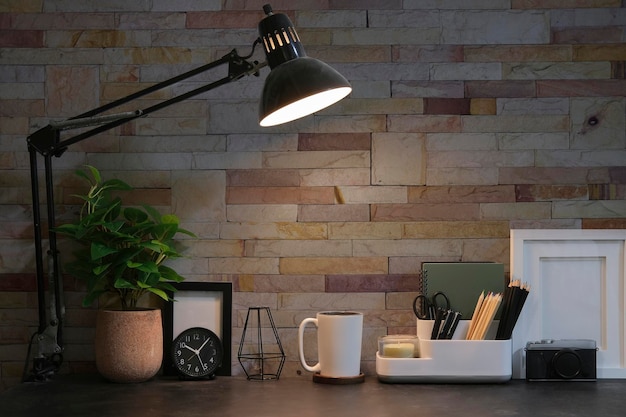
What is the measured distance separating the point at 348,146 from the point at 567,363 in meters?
0.73

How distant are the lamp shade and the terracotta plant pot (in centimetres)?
57

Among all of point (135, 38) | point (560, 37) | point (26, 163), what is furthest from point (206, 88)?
point (560, 37)

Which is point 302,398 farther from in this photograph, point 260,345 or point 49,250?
point 49,250

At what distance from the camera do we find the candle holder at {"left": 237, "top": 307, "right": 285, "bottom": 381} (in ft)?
6.80

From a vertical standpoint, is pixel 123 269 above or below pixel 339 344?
above

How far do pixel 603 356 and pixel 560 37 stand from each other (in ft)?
2.59

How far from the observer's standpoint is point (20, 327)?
6.89 feet

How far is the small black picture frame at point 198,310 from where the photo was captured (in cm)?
207

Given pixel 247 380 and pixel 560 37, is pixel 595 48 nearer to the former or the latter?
pixel 560 37

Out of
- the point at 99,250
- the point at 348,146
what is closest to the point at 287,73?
the point at 348,146

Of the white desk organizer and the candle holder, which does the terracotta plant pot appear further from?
the white desk organizer

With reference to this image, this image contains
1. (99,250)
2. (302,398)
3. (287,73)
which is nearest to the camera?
(287,73)

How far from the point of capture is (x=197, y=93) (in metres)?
1.89

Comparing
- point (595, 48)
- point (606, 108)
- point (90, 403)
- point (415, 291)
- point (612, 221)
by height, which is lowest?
point (90, 403)
